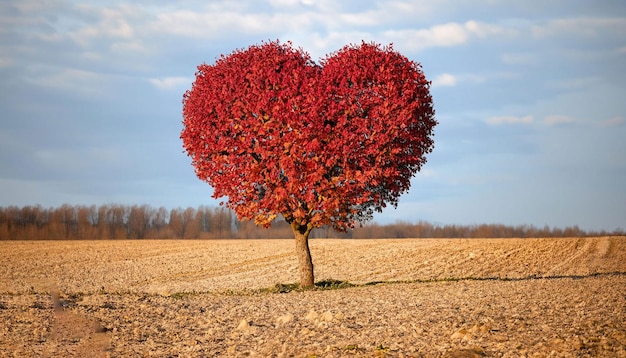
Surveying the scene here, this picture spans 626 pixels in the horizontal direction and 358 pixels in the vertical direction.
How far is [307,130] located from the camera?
2502cm

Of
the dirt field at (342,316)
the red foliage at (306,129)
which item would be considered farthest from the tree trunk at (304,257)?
the dirt field at (342,316)

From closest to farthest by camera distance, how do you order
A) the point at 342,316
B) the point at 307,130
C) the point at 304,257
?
the point at 342,316 → the point at 307,130 → the point at 304,257

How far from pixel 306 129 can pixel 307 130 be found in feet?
0.18

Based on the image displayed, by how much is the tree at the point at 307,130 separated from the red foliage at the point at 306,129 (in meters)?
0.04

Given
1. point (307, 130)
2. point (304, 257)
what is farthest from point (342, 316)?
point (304, 257)

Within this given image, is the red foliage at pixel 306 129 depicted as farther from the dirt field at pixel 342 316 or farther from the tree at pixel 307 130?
the dirt field at pixel 342 316

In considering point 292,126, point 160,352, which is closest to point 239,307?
point 160,352

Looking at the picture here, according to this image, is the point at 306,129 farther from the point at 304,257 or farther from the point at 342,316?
the point at 342,316

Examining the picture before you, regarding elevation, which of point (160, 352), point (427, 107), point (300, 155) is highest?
point (427, 107)

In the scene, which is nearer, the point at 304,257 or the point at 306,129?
the point at 306,129

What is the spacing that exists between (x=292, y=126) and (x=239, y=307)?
7.84 meters

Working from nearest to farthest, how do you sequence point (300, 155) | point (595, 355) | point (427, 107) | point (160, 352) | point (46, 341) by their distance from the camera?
point (595, 355), point (160, 352), point (46, 341), point (300, 155), point (427, 107)

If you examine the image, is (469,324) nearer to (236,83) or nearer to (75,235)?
(236,83)

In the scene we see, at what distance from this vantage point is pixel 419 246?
157 feet
